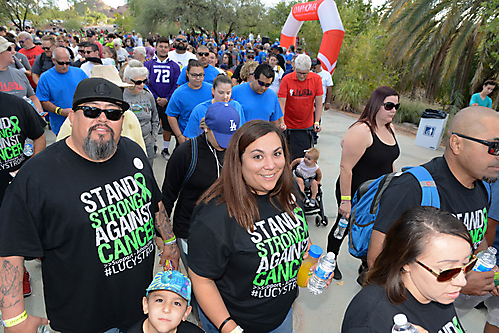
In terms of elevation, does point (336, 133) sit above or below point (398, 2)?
below

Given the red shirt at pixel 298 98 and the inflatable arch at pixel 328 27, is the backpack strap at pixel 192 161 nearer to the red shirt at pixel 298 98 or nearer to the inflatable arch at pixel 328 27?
the red shirt at pixel 298 98

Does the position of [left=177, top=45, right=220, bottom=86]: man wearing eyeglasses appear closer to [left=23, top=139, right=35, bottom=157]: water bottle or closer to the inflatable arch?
[left=23, top=139, right=35, bottom=157]: water bottle

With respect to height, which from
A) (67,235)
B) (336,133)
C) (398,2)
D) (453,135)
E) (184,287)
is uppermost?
(398,2)

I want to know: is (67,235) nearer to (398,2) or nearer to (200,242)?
(200,242)

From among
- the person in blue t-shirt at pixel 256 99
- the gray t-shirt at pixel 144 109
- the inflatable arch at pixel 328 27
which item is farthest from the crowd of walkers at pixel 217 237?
the inflatable arch at pixel 328 27

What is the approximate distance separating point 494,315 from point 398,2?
1145cm

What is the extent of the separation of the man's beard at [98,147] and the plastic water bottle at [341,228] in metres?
2.50

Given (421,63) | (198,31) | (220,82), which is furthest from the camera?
(198,31)

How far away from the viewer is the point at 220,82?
4.06 meters

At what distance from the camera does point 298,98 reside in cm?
537

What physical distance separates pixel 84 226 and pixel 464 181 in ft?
7.62

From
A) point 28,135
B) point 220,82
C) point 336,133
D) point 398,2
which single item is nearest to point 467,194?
point 220,82

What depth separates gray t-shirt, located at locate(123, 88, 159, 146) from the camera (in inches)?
168

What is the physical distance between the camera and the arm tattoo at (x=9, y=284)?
1.56m
